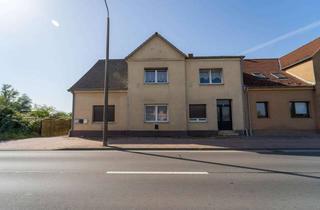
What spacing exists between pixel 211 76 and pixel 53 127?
15820 mm

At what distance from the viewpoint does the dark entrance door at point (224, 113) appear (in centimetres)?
2095

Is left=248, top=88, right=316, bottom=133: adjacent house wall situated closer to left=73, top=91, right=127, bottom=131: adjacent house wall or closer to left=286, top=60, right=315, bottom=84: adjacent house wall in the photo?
left=286, top=60, right=315, bottom=84: adjacent house wall

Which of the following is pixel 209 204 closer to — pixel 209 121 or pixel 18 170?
pixel 18 170

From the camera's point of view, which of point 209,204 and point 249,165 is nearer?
point 209,204

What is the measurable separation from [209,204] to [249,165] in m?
4.41

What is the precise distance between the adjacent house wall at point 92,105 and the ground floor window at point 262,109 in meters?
11.3

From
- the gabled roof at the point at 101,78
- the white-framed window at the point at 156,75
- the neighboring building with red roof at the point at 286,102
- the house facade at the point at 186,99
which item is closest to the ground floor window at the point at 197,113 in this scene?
the house facade at the point at 186,99

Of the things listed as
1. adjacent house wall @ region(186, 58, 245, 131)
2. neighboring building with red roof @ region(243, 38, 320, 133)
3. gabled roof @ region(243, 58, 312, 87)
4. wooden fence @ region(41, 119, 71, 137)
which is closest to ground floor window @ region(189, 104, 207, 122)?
adjacent house wall @ region(186, 58, 245, 131)

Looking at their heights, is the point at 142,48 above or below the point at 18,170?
above

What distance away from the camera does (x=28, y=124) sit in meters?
23.6

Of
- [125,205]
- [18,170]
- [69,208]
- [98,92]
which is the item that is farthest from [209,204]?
[98,92]

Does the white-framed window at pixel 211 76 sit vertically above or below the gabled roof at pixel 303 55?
below

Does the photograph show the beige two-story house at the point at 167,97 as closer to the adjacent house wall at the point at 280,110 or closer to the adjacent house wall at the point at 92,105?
the adjacent house wall at the point at 92,105

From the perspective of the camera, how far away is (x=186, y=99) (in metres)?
20.8
